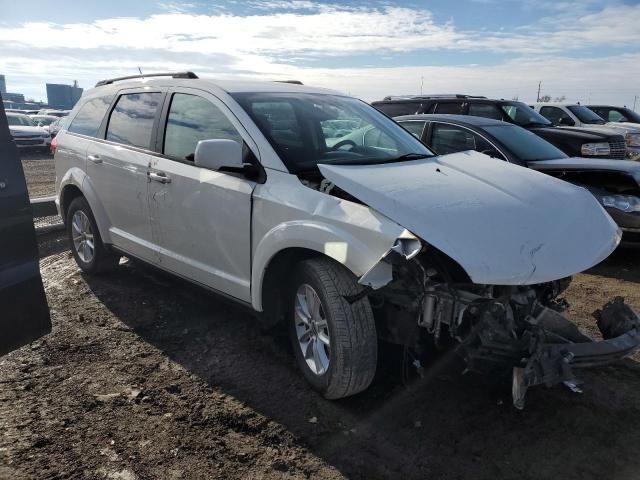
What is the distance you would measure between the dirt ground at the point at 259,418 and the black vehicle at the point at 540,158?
9.37 ft

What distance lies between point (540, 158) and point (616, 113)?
14.6 meters

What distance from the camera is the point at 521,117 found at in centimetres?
985

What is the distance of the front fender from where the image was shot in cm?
277

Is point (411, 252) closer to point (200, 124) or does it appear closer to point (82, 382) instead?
point (200, 124)

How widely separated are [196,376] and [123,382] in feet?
1.54

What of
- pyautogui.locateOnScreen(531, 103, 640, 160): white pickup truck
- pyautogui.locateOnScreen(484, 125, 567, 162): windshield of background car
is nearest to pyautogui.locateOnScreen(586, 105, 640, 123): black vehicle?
pyautogui.locateOnScreen(531, 103, 640, 160): white pickup truck

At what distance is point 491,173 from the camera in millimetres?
3445

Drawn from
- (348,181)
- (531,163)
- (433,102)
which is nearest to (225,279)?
(348,181)

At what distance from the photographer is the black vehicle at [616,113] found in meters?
18.1

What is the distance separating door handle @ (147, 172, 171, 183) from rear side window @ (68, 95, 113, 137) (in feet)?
4.34

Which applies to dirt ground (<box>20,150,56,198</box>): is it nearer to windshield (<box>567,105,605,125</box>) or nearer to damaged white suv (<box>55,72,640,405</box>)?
damaged white suv (<box>55,72,640,405</box>)

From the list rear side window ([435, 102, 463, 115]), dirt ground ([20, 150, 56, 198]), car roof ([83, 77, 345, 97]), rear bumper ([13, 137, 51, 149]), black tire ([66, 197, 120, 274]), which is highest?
car roof ([83, 77, 345, 97])

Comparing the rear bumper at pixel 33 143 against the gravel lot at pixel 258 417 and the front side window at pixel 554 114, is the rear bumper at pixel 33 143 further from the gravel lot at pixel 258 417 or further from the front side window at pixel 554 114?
the gravel lot at pixel 258 417

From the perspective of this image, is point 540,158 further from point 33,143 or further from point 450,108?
point 33,143
